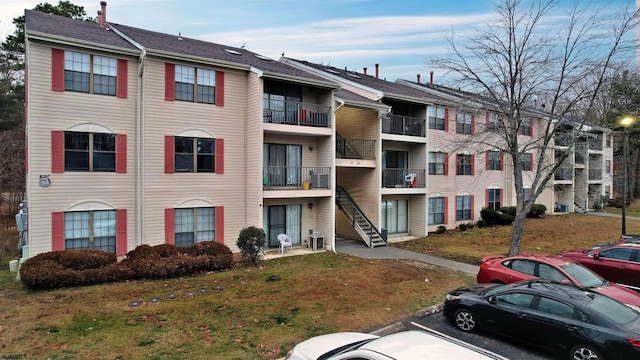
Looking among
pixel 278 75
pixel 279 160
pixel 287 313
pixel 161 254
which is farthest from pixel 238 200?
pixel 287 313

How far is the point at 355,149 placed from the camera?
22594 mm

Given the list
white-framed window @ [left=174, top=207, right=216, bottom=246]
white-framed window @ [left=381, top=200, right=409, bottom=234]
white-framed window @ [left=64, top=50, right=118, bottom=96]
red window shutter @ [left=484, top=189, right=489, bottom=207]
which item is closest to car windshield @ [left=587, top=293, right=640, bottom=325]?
white-framed window @ [left=174, top=207, right=216, bottom=246]

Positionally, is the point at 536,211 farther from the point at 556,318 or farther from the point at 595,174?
the point at 556,318

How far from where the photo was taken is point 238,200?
1786cm

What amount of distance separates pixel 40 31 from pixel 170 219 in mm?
8250

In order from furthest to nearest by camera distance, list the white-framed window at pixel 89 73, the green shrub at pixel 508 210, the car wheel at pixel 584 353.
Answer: the green shrub at pixel 508 210 → the white-framed window at pixel 89 73 → the car wheel at pixel 584 353

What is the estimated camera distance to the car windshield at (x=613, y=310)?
711 centimetres

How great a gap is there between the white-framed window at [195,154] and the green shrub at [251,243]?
3.60 metres

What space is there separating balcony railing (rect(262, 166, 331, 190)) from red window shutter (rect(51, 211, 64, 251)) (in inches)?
328

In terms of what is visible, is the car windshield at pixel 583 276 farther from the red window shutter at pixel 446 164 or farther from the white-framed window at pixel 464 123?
the white-framed window at pixel 464 123

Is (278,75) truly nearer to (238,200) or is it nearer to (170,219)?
(238,200)

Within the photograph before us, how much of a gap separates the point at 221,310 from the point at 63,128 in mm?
9651

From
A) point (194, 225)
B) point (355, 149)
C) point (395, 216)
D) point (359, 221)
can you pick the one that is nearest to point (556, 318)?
point (194, 225)

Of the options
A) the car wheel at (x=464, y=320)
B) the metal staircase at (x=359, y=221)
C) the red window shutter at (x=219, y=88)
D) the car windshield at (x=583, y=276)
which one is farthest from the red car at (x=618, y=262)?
the red window shutter at (x=219, y=88)
